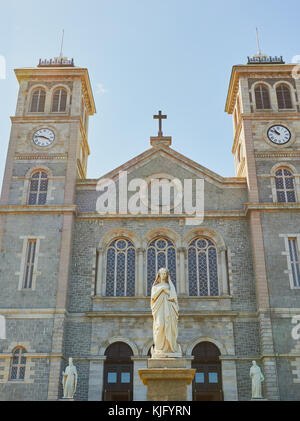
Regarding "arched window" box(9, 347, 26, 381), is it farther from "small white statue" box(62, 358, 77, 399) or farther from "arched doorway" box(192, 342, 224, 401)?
"arched doorway" box(192, 342, 224, 401)

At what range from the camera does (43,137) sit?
27828mm

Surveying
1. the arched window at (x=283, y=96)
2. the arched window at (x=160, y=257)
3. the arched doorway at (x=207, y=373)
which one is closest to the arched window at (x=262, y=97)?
the arched window at (x=283, y=96)

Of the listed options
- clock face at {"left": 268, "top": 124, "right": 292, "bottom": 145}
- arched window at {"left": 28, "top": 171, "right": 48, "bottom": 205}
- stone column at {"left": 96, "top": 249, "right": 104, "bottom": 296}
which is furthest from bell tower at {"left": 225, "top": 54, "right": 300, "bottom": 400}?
arched window at {"left": 28, "top": 171, "right": 48, "bottom": 205}

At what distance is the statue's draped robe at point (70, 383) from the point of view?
65.7 feet

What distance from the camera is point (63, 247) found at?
24.4 metres

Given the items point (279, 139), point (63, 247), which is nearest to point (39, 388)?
point (63, 247)

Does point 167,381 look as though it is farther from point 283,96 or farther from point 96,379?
point 283,96

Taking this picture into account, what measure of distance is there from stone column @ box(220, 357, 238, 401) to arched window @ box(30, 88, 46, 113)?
57.3ft

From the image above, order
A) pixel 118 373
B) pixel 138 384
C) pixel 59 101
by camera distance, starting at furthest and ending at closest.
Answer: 1. pixel 59 101
2. pixel 118 373
3. pixel 138 384

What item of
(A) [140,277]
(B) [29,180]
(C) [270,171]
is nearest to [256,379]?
(A) [140,277]

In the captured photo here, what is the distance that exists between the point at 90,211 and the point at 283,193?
33.6 feet

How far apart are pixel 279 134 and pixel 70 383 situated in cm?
1706

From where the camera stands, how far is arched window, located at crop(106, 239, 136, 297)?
2436cm

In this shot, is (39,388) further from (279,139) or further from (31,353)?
(279,139)
